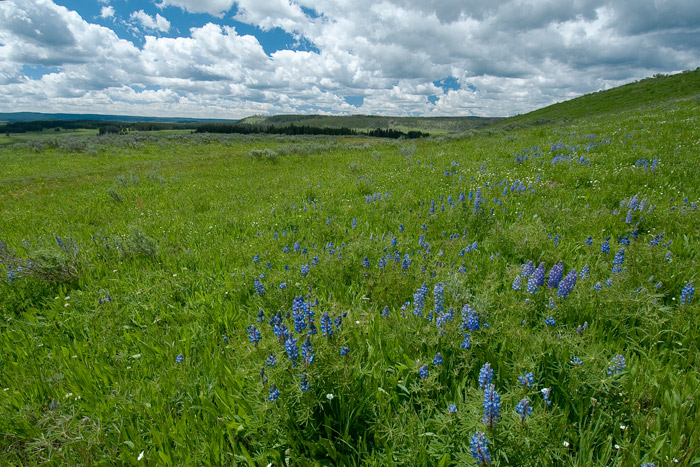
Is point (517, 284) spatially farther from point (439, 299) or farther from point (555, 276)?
point (439, 299)

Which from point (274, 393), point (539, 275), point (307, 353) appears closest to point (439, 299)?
point (539, 275)

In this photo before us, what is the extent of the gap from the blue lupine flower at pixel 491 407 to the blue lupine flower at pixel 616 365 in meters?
0.89

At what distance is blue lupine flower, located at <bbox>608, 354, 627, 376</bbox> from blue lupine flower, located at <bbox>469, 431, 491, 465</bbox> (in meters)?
1.01

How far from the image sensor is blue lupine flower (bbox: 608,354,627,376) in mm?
1846

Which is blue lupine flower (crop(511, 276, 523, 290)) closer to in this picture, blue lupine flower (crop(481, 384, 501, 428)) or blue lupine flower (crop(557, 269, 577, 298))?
blue lupine flower (crop(557, 269, 577, 298))

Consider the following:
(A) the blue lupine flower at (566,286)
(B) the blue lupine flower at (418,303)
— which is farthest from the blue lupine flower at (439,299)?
(A) the blue lupine flower at (566,286)

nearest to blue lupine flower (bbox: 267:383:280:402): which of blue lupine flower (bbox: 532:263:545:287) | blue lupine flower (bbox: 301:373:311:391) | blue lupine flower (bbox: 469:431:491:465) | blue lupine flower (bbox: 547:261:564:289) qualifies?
blue lupine flower (bbox: 301:373:311:391)

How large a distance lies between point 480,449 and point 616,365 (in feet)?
3.55

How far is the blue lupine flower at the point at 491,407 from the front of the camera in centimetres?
152

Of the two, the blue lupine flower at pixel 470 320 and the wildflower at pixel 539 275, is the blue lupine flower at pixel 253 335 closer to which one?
the blue lupine flower at pixel 470 320

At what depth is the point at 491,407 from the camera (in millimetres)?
1535

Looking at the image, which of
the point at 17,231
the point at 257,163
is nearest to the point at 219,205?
the point at 17,231

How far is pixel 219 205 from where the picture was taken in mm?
8484

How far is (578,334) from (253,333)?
236 cm
